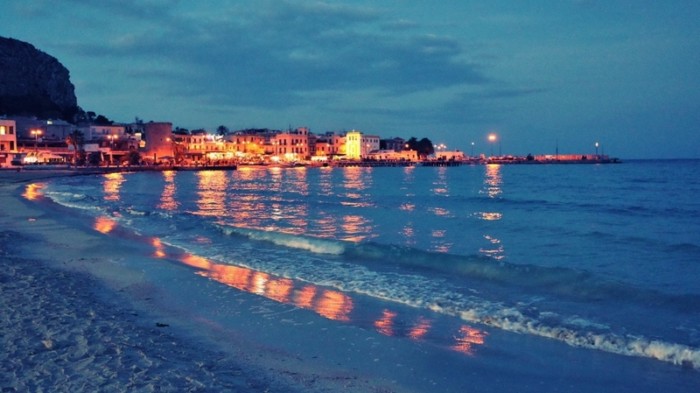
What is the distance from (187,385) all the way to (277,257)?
29.5ft

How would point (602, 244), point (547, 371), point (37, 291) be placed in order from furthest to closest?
point (602, 244)
point (37, 291)
point (547, 371)

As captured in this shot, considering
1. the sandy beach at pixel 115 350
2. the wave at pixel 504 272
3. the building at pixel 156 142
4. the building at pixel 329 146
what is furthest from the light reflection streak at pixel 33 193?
the building at pixel 329 146

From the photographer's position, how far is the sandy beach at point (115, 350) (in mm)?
5109

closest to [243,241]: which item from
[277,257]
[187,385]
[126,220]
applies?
[277,257]

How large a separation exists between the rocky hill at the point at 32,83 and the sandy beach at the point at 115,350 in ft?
470

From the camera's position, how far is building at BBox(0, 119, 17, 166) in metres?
86.4

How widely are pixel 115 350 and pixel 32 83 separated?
170 meters

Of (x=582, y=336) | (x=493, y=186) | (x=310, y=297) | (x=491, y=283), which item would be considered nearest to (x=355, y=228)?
(x=491, y=283)

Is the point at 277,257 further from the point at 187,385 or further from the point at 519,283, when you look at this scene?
the point at 187,385

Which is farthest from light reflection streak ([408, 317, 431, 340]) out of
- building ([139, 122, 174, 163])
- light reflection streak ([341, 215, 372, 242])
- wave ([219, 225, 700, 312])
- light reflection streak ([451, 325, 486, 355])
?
building ([139, 122, 174, 163])

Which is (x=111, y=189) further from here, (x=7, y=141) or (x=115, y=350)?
(x=7, y=141)

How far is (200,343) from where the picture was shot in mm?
A: 6648

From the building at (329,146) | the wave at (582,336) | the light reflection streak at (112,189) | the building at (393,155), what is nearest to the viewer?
the wave at (582,336)

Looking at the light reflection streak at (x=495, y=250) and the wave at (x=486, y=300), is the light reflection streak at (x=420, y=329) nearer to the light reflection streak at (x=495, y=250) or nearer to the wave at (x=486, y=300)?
the wave at (x=486, y=300)
